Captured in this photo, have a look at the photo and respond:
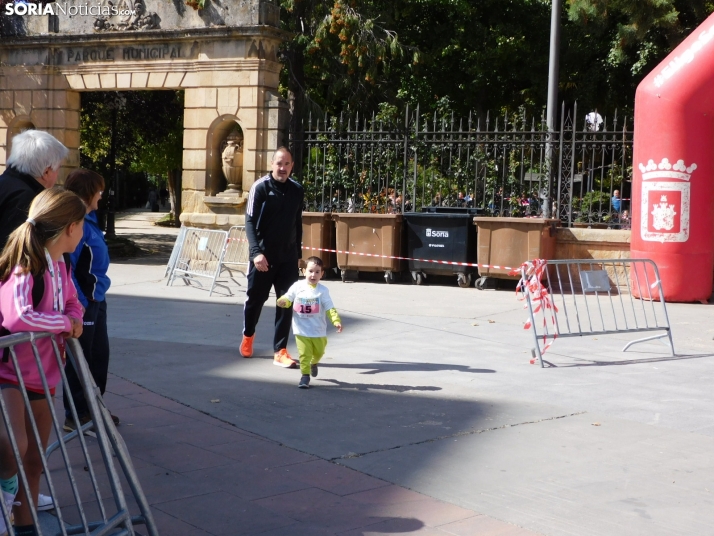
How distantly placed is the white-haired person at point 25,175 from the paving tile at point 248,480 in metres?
1.63

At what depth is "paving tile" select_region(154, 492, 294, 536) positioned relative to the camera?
4320mm

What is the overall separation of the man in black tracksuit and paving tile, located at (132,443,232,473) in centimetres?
245

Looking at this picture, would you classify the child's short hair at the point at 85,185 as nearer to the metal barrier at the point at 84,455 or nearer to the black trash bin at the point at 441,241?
the metal barrier at the point at 84,455

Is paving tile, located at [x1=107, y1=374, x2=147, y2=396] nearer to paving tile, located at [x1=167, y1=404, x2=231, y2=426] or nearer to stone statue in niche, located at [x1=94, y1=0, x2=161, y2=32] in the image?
paving tile, located at [x1=167, y1=404, x2=231, y2=426]

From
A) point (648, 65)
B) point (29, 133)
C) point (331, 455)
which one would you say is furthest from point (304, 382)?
point (648, 65)

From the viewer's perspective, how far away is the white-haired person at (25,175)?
447 centimetres

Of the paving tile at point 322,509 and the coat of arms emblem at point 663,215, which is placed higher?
the coat of arms emblem at point 663,215

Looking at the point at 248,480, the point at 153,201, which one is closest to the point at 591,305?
the point at 248,480

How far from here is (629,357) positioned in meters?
8.80

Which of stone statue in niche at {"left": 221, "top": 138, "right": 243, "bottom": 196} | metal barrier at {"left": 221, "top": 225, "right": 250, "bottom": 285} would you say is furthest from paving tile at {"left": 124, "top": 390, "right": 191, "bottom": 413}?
stone statue in niche at {"left": 221, "top": 138, "right": 243, "bottom": 196}

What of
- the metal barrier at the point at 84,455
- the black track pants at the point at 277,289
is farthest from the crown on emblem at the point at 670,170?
the metal barrier at the point at 84,455

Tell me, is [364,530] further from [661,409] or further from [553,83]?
[553,83]

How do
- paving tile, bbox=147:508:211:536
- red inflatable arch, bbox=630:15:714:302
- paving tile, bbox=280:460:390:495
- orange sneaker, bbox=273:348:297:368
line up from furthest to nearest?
red inflatable arch, bbox=630:15:714:302 → orange sneaker, bbox=273:348:297:368 → paving tile, bbox=280:460:390:495 → paving tile, bbox=147:508:211:536

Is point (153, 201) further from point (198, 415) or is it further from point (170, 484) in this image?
point (170, 484)
